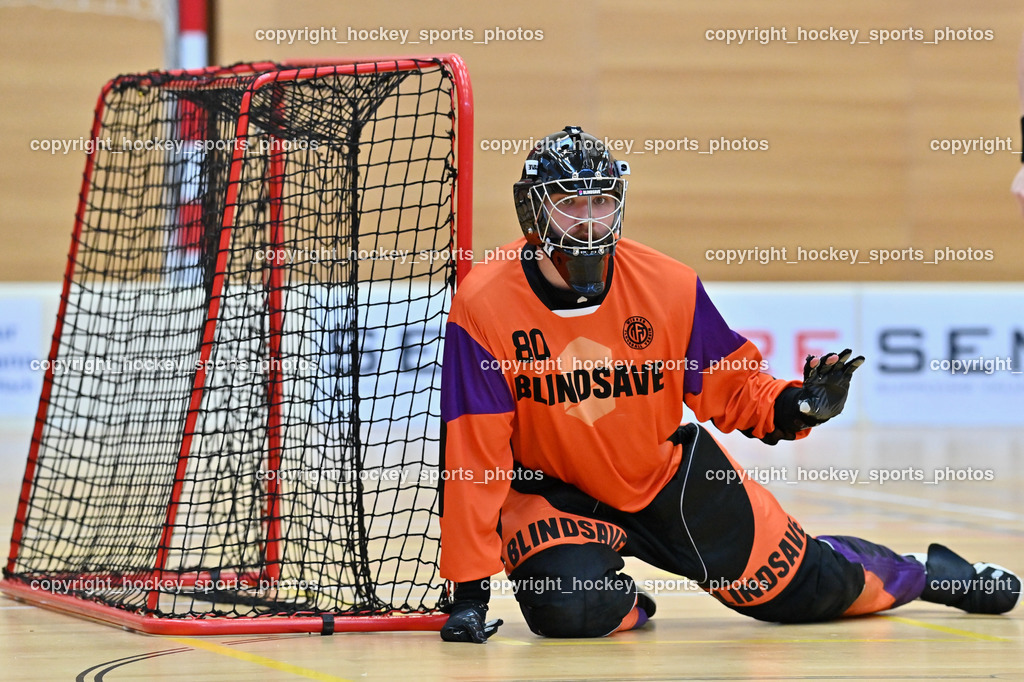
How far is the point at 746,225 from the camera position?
1279 cm

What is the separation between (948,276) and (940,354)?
1165mm

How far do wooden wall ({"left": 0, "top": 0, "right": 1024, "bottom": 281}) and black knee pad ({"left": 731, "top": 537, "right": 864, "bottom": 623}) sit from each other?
8.54 metres

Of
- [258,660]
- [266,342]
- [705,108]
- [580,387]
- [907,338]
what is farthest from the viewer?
[705,108]

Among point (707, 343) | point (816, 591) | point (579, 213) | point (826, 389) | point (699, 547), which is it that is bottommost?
point (816, 591)

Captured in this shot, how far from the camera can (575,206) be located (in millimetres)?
3758

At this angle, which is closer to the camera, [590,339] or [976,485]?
[590,339]

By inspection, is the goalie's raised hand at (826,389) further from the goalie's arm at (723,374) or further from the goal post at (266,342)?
the goal post at (266,342)

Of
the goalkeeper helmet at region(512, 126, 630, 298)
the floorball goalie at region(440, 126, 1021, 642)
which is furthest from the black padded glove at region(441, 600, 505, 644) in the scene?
the goalkeeper helmet at region(512, 126, 630, 298)

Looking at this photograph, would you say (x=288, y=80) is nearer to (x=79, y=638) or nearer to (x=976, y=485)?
(x=79, y=638)

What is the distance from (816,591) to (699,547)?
15.7 inches

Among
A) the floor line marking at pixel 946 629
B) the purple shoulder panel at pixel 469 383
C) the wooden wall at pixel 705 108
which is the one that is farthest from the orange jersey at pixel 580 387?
the wooden wall at pixel 705 108

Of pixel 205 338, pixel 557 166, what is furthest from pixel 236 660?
pixel 557 166

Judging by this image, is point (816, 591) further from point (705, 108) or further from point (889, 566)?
point (705, 108)

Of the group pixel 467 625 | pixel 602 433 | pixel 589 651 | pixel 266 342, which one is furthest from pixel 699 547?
pixel 266 342
